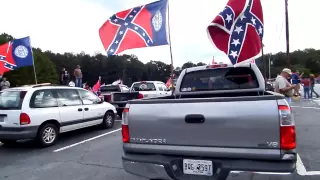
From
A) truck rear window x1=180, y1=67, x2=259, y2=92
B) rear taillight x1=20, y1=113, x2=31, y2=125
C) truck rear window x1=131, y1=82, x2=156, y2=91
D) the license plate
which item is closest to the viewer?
the license plate

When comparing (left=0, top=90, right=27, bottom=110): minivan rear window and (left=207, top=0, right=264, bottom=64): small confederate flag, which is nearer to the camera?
(left=207, top=0, right=264, bottom=64): small confederate flag

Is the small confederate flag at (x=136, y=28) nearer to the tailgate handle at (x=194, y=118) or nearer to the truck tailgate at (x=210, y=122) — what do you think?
the truck tailgate at (x=210, y=122)

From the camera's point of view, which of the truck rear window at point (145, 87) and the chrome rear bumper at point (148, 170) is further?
the truck rear window at point (145, 87)

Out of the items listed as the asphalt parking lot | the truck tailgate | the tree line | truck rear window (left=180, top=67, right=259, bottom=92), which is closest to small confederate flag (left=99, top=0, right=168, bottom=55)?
the asphalt parking lot

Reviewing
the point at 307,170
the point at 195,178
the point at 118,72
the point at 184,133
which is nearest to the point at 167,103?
the point at 184,133

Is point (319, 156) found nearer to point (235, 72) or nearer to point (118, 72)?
point (235, 72)

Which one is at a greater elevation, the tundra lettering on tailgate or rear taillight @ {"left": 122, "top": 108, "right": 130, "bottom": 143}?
rear taillight @ {"left": 122, "top": 108, "right": 130, "bottom": 143}

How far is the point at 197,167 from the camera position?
3211mm

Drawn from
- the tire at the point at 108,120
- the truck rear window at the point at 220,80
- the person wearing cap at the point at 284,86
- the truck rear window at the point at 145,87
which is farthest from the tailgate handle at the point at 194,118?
the truck rear window at the point at 145,87

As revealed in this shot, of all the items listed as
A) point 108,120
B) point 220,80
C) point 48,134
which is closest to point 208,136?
point 220,80

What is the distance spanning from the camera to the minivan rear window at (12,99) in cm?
664

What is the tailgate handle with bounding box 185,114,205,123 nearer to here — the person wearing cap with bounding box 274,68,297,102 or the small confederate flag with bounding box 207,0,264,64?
the small confederate flag with bounding box 207,0,264,64

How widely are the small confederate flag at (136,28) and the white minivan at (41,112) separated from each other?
2.01 meters

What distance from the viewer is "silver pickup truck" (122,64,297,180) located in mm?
2875
